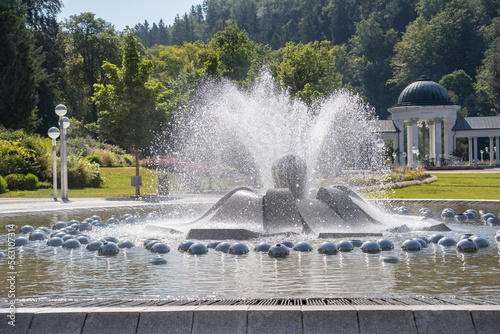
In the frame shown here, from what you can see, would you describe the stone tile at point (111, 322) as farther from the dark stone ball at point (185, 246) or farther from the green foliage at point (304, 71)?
the green foliage at point (304, 71)

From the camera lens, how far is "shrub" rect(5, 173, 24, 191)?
93.5 ft

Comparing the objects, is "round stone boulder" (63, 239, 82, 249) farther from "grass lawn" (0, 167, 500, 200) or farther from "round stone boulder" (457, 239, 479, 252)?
"grass lawn" (0, 167, 500, 200)

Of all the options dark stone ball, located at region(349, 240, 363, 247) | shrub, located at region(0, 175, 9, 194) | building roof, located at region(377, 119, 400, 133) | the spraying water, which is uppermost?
building roof, located at region(377, 119, 400, 133)

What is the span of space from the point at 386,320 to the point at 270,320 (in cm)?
103

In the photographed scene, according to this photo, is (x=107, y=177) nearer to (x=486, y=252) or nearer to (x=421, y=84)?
(x=486, y=252)

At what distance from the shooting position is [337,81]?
61125 millimetres

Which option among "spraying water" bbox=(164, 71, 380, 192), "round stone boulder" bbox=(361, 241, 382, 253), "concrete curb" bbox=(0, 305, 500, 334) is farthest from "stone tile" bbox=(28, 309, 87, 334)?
"spraying water" bbox=(164, 71, 380, 192)

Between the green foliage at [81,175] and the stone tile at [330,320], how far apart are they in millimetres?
27278

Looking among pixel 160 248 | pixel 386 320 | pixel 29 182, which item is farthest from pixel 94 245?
pixel 29 182

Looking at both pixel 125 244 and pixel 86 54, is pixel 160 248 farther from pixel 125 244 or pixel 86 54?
pixel 86 54

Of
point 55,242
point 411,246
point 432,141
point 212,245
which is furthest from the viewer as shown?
point 432,141

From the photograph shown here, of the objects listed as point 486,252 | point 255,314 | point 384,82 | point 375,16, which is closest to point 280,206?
point 486,252

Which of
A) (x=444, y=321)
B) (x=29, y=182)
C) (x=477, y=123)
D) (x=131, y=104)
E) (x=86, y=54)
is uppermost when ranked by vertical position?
(x=86, y=54)

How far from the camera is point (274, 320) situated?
4.88 meters
